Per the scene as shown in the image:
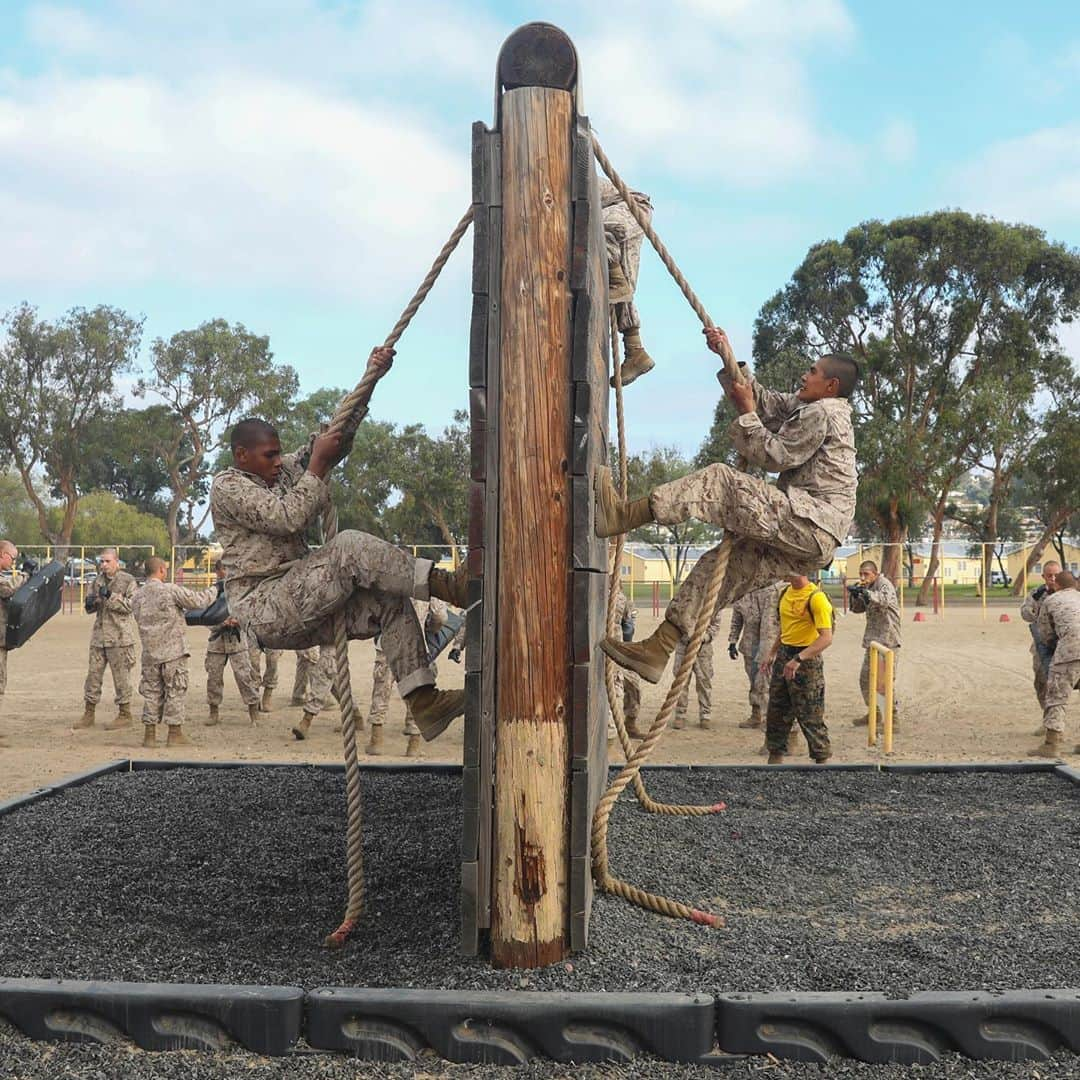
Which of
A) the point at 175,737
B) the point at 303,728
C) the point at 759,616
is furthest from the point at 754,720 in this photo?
the point at 175,737

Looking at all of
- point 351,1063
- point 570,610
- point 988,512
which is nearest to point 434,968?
point 351,1063

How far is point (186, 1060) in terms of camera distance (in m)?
3.50

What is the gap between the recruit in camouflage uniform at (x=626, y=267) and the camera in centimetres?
643

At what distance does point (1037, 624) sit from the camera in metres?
9.95

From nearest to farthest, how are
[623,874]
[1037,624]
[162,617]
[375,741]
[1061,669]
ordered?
[623,874] < [1061,669] < [375,741] < [1037,624] < [162,617]

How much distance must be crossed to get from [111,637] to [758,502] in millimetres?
8812

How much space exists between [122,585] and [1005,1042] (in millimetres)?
9899

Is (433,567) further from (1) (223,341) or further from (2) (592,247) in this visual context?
(1) (223,341)

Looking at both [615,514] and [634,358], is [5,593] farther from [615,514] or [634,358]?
[615,514]

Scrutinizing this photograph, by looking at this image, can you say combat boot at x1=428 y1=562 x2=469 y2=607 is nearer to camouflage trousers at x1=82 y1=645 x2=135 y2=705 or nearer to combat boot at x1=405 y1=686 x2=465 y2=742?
combat boot at x1=405 y1=686 x2=465 y2=742

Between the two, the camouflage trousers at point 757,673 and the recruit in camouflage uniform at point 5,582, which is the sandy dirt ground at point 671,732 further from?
the recruit in camouflage uniform at point 5,582

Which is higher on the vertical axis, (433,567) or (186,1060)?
(433,567)

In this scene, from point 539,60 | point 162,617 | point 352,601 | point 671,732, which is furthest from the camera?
point 671,732

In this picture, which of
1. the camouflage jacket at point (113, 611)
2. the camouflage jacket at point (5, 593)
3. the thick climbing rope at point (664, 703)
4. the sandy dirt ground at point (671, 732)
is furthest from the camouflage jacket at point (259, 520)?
the camouflage jacket at point (113, 611)
